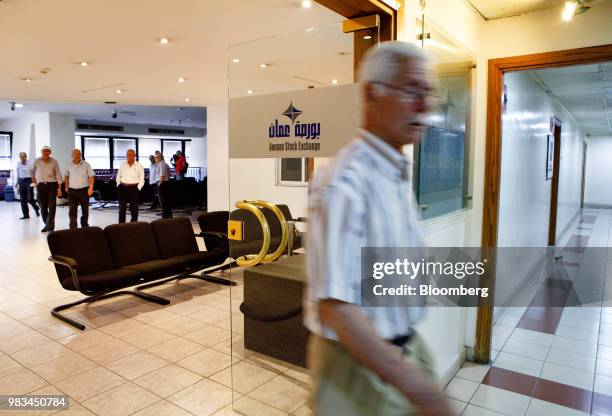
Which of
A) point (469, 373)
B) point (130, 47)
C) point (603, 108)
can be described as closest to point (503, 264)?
point (469, 373)

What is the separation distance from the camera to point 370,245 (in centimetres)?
101

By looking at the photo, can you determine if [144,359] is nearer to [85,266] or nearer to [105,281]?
[105,281]

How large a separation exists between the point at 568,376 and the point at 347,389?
3214 millimetres

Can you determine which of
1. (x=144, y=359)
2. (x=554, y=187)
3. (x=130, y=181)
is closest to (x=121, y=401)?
(x=144, y=359)

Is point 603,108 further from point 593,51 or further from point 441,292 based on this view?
point 441,292

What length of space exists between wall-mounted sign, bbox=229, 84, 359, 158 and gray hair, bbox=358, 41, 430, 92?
115 cm

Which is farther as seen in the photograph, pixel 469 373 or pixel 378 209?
pixel 469 373

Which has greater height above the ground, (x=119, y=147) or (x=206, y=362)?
(x=119, y=147)

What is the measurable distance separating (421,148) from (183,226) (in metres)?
3.79

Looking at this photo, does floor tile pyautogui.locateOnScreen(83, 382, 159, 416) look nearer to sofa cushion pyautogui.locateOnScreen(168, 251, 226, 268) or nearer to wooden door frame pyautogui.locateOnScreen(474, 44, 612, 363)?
sofa cushion pyautogui.locateOnScreen(168, 251, 226, 268)

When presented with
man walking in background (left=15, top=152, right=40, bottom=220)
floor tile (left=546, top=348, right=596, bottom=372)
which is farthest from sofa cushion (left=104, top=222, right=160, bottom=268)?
man walking in background (left=15, top=152, right=40, bottom=220)

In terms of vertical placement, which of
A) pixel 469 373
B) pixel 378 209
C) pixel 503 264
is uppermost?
pixel 378 209

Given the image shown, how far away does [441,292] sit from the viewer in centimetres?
328

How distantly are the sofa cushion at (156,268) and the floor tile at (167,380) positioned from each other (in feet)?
4.74
